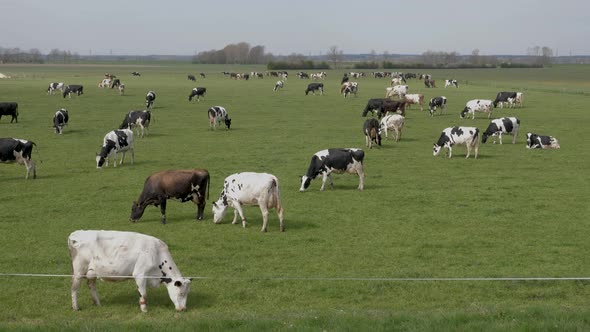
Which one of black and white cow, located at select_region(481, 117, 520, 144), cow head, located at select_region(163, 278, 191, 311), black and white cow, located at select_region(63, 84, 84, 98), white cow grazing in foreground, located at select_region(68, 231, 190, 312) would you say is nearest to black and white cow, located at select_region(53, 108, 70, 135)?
black and white cow, located at select_region(481, 117, 520, 144)

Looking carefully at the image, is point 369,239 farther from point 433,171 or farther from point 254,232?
point 433,171

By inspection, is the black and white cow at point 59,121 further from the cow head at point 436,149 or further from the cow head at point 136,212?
the cow head at point 136,212

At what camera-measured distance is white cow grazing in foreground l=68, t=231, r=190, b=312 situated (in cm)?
1188

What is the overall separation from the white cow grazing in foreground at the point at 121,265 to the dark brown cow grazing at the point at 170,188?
6408mm

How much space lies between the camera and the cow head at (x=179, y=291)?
11.9 m

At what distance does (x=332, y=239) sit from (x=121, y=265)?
637 cm

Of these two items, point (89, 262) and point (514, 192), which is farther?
point (514, 192)

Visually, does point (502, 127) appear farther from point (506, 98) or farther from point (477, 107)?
point (506, 98)

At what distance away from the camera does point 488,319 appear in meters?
10.5

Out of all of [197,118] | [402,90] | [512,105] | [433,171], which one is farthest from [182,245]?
[402,90]

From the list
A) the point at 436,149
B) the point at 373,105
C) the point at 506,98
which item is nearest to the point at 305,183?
the point at 436,149

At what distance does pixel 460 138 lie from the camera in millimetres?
30672

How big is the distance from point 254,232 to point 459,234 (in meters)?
5.15

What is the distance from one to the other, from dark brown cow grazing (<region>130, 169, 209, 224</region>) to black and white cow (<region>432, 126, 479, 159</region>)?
1528 cm
